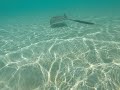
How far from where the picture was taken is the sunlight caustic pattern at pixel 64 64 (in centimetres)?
690

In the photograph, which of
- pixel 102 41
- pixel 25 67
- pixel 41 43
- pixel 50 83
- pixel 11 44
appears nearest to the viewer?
pixel 50 83

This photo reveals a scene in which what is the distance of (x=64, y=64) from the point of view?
25.9ft

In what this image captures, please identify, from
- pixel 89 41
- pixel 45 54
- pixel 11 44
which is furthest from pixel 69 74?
pixel 11 44

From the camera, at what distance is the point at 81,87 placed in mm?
6594

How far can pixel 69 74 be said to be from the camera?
7297 millimetres

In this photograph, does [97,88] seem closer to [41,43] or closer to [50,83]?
[50,83]

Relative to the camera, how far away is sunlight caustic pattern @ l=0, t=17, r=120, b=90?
22.6ft

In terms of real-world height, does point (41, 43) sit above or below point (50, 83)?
above

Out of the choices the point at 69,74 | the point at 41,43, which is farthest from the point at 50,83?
the point at 41,43

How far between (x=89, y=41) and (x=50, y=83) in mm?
3841

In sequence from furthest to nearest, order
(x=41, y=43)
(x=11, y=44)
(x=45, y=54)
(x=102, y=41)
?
(x=11, y=44) → (x=41, y=43) → (x=102, y=41) → (x=45, y=54)

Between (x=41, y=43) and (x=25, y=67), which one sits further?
(x=41, y=43)

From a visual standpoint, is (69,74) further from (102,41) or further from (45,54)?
(102,41)

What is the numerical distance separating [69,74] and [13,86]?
2571mm
